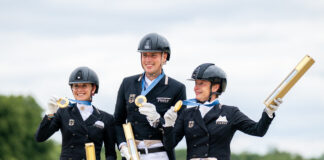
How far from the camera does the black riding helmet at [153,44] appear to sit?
13898 millimetres

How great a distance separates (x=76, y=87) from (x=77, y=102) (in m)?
0.40

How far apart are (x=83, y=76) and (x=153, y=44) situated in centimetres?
190

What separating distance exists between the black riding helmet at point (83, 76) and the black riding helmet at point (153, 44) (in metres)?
1.41

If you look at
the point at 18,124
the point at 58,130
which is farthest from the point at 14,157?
the point at 58,130

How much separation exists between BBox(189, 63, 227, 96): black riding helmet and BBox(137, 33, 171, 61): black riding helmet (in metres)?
1.24

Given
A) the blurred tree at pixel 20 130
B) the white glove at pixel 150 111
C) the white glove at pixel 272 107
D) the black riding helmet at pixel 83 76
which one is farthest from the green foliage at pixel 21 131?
the white glove at pixel 272 107

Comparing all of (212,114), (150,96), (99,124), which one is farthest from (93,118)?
(212,114)

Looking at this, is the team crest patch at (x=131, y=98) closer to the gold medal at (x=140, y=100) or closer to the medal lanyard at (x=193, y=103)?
the gold medal at (x=140, y=100)

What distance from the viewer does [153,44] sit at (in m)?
13.9

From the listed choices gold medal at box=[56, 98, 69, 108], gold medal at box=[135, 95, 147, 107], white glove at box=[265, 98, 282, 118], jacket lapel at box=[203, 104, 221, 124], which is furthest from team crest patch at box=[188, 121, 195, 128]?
gold medal at box=[56, 98, 69, 108]

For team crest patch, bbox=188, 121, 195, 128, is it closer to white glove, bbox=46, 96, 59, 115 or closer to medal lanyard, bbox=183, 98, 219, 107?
medal lanyard, bbox=183, 98, 219, 107

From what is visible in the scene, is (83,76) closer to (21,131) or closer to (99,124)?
(99,124)

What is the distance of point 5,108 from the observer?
78875 millimetres

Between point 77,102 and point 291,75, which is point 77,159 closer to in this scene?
point 77,102
